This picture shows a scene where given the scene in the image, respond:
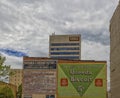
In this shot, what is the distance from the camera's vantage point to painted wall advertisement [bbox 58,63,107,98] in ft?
215

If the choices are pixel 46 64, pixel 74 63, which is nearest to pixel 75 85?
pixel 74 63

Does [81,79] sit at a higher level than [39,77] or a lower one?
lower

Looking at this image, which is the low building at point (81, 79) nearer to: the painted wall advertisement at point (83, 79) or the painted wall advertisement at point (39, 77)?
the painted wall advertisement at point (83, 79)

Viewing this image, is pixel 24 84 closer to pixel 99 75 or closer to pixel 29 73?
pixel 29 73

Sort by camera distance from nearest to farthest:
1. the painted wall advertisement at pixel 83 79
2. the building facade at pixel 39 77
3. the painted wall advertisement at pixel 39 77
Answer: the painted wall advertisement at pixel 83 79
the building facade at pixel 39 77
the painted wall advertisement at pixel 39 77

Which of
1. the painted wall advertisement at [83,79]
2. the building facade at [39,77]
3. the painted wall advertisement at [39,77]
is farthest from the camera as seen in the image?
the painted wall advertisement at [39,77]

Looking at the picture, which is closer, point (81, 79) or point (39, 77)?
point (81, 79)

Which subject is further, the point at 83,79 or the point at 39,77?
the point at 39,77

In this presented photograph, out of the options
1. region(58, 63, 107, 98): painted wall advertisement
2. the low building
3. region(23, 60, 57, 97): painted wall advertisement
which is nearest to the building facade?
region(23, 60, 57, 97): painted wall advertisement

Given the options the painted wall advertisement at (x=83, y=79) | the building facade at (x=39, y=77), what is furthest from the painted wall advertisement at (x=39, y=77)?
the painted wall advertisement at (x=83, y=79)

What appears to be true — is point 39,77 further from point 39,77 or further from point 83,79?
point 83,79

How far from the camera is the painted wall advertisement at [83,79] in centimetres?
6544

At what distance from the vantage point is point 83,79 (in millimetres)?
65312

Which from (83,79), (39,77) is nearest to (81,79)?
(83,79)
